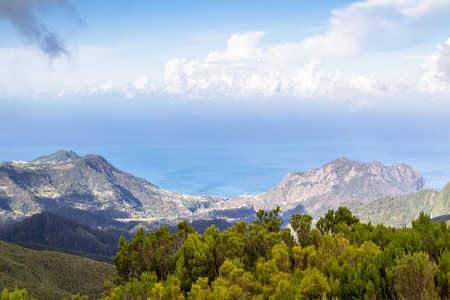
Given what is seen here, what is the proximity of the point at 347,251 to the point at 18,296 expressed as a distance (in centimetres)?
1282

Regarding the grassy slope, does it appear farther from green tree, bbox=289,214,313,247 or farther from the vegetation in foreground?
green tree, bbox=289,214,313,247

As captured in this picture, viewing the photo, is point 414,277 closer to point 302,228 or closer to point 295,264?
point 295,264

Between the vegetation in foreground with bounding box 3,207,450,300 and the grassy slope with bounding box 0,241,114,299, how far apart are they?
51911 millimetres

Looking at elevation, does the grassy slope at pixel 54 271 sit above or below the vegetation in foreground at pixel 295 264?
below

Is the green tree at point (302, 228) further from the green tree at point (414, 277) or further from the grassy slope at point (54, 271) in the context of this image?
the grassy slope at point (54, 271)

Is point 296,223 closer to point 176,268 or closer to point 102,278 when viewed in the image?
point 176,268

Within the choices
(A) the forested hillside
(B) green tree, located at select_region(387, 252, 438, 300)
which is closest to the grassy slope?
(A) the forested hillside

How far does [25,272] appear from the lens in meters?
71.8

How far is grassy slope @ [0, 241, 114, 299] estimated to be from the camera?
228ft

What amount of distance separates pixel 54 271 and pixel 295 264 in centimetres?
8591

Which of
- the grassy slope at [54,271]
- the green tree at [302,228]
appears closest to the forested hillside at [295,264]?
the green tree at [302,228]

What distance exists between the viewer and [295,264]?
1582 centimetres

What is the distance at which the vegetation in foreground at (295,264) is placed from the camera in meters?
10.1

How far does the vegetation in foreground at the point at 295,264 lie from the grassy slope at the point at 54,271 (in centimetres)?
5191
